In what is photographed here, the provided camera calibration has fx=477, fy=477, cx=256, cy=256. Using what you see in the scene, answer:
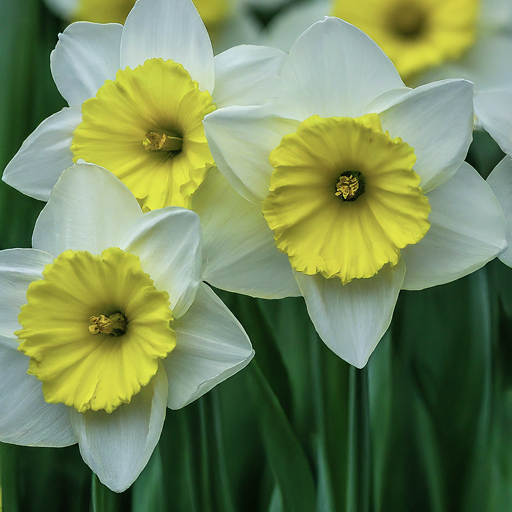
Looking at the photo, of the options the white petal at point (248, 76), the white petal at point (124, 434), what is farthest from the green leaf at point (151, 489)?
the white petal at point (248, 76)

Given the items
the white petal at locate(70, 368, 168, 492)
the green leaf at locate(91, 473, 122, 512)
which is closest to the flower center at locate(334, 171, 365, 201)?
the white petal at locate(70, 368, 168, 492)

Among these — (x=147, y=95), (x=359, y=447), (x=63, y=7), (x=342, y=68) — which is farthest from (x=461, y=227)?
(x=63, y=7)

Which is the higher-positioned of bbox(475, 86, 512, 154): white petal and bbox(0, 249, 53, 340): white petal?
bbox(475, 86, 512, 154): white petal

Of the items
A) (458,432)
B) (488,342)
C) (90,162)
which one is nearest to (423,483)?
(458,432)

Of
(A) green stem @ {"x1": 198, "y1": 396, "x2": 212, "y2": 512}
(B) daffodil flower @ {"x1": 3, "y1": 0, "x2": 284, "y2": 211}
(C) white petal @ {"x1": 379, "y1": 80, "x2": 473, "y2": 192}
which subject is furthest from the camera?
(A) green stem @ {"x1": 198, "y1": 396, "x2": 212, "y2": 512}

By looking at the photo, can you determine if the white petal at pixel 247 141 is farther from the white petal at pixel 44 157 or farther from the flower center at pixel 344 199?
the white petal at pixel 44 157

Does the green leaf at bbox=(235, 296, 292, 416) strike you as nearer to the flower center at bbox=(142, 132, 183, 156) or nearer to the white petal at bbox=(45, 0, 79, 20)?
the flower center at bbox=(142, 132, 183, 156)

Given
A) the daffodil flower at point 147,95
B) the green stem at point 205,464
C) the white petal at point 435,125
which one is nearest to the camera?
the white petal at point 435,125
